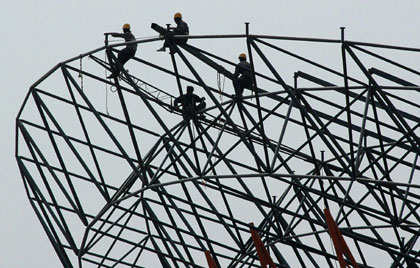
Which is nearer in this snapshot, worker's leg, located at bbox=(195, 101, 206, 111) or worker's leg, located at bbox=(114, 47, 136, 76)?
worker's leg, located at bbox=(114, 47, 136, 76)

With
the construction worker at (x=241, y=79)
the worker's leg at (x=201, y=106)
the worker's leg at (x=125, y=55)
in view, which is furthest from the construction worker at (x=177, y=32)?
the worker's leg at (x=201, y=106)

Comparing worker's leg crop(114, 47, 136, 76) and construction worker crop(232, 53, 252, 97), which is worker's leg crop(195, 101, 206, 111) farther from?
worker's leg crop(114, 47, 136, 76)

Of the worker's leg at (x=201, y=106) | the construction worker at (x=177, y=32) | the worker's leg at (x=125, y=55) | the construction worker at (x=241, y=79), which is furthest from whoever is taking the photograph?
the worker's leg at (x=201, y=106)

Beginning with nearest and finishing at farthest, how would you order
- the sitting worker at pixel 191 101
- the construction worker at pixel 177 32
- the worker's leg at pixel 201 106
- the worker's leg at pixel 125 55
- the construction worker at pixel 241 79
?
1. the construction worker at pixel 177 32
2. the worker's leg at pixel 125 55
3. the construction worker at pixel 241 79
4. the sitting worker at pixel 191 101
5. the worker's leg at pixel 201 106

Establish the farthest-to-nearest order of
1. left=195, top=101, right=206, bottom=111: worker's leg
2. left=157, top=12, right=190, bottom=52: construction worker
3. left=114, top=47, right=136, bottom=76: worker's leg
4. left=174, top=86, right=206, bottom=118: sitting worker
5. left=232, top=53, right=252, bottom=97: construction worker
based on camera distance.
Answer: left=195, top=101, right=206, bottom=111: worker's leg, left=174, top=86, right=206, bottom=118: sitting worker, left=232, top=53, right=252, bottom=97: construction worker, left=114, top=47, right=136, bottom=76: worker's leg, left=157, top=12, right=190, bottom=52: construction worker

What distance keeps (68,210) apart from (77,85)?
6.15 metres

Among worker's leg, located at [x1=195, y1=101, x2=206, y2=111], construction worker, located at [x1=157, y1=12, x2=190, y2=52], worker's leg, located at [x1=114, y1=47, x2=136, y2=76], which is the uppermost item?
worker's leg, located at [x1=114, y1=47, x2=136, y2=76]

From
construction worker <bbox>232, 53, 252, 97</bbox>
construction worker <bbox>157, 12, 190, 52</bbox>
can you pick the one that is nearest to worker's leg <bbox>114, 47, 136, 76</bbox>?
construction worker <bbox>157, 12, 190, 52</bbox>

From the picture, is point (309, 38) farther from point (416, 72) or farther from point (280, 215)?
point (280, 215)

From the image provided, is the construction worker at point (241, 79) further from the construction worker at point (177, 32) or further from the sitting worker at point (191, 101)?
the construction worker at point (177, 32)

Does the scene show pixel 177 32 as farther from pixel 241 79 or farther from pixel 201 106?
pixel 201 106

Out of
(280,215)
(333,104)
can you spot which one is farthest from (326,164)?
(333,104)

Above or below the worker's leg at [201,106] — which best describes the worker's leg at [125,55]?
above

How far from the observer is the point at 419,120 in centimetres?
3791
